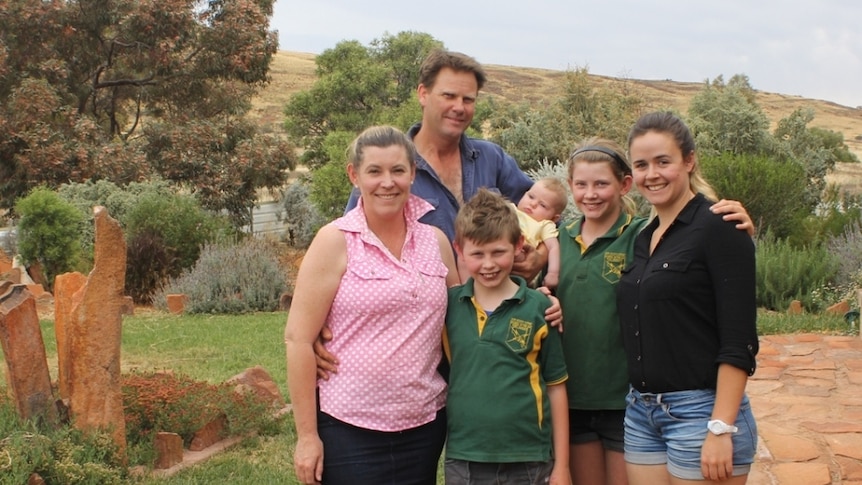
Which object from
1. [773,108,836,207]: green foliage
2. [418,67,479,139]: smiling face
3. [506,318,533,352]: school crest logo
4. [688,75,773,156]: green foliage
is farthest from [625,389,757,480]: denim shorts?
[688,75,773,156]: green foliage

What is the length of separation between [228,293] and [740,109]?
43.6 feet

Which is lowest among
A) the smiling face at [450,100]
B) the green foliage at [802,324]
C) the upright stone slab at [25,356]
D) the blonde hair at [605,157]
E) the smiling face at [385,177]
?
the green foliage at [802,324]

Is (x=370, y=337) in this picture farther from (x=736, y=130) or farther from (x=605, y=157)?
(x=736, y=130)

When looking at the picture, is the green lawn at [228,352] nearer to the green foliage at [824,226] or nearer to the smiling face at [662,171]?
the smiling face at [662,171]

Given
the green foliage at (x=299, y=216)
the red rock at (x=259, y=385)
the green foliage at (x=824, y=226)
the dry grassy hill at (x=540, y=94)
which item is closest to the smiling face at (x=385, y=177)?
the red rock at (x=259, y=385)

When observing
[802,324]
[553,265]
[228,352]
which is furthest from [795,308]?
[553,265]

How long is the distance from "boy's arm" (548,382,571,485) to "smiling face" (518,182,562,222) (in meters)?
0.75

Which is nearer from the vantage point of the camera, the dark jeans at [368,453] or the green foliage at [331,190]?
the dark jeans at [368,453]

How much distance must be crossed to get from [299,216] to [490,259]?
52.9 feet

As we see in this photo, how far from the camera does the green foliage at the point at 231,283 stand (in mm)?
11086

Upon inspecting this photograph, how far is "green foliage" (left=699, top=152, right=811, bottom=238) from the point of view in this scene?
12.3 metres

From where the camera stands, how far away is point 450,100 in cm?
330

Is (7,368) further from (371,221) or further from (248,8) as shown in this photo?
(248,8)

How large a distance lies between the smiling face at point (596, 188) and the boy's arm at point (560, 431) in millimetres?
571
